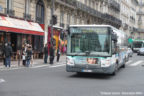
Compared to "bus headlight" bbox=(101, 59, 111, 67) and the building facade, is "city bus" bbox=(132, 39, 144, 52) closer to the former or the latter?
the building facade

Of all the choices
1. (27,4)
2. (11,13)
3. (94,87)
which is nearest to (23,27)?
(11,13)

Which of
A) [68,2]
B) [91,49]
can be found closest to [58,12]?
[68,2]

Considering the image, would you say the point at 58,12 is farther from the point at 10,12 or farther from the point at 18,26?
the point at 18,26

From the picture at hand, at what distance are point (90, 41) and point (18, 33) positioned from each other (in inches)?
557

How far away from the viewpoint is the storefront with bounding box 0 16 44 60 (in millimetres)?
22206

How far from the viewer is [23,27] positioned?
2417 centimetres

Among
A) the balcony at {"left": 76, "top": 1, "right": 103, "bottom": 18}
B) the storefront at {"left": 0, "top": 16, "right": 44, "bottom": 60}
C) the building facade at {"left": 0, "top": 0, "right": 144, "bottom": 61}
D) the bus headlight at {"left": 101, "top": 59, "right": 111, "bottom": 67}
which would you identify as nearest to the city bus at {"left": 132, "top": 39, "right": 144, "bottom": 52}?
the building facade at {"left": 0, "top": 0, "right": 144, "bottom": 61}

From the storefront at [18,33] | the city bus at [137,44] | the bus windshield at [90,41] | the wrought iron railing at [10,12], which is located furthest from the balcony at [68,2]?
the city bus at [137,44]

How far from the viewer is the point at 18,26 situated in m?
23.5

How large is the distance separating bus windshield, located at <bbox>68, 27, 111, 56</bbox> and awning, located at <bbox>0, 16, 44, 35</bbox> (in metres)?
9.19

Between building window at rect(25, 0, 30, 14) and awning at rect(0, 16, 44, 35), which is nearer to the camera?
awning at rect(0, 16, 44, 35)

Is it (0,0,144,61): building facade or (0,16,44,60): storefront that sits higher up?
(0,0,144,61): building facade

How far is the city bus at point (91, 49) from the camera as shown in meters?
12.9

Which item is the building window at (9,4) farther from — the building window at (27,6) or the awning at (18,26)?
the building window at (27,6)
